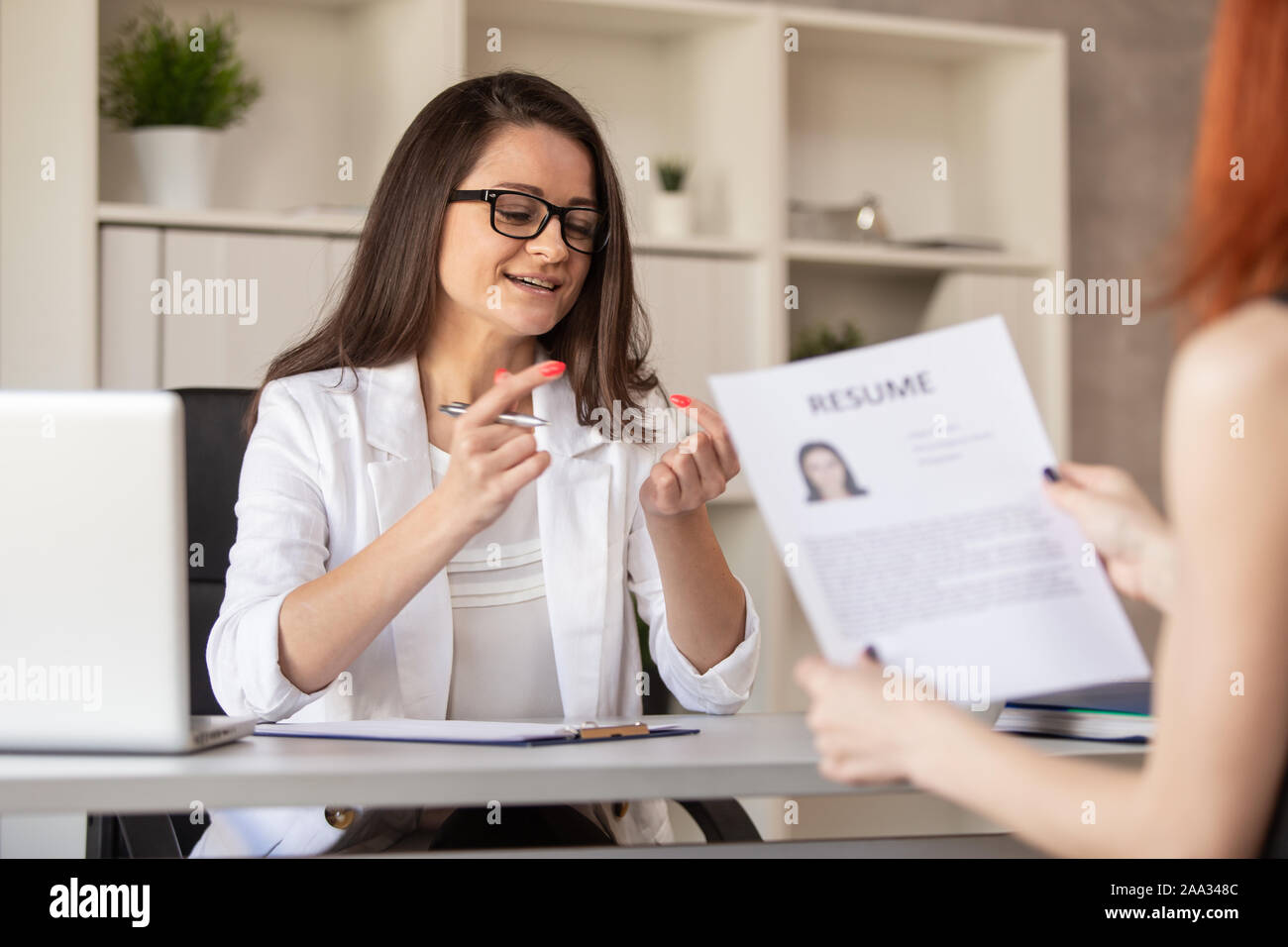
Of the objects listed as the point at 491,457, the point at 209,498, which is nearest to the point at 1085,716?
the point at 491,457

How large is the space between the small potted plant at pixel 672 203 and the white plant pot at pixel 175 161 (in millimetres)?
1056

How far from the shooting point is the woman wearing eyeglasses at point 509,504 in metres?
1.57

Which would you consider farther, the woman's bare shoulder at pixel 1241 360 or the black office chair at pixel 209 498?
the black office chair at pixel 209 498

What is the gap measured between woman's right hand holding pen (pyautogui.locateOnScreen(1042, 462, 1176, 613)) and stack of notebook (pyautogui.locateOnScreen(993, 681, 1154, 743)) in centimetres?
36

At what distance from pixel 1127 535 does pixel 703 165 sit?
8.32 ft

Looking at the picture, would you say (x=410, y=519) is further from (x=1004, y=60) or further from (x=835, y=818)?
(x=1004, y=60)

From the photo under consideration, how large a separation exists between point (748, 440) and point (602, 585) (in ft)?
3.09

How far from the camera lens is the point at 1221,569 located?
2.47 feet

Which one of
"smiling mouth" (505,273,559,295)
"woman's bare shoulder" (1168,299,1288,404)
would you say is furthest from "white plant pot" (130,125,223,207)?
"woman's bare shoulder" (1168,299,1288,404)

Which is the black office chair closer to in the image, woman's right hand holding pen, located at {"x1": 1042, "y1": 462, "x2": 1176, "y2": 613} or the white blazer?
the white blazer

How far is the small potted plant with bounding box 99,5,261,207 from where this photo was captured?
2.85m
